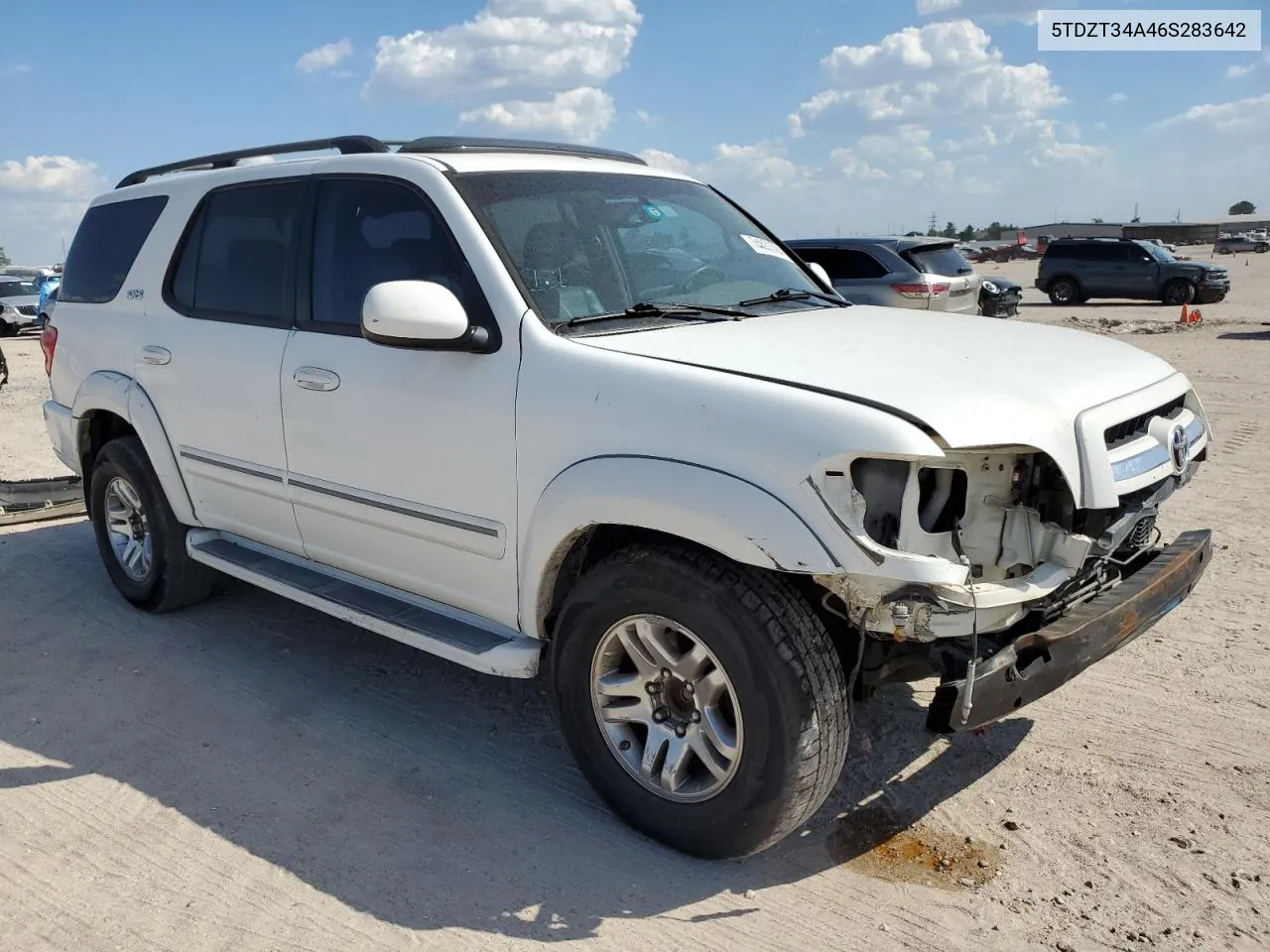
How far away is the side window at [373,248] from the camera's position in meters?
3.60

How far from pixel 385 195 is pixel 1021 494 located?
246 centimetres

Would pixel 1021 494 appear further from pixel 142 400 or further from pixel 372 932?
pixel 142 400

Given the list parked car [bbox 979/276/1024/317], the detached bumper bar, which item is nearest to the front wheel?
parked car [bbox 979/276/1024/317]

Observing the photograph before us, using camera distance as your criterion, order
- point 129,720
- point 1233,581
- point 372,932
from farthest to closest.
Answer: point 1233,581 → point 129,720 → point 372,932

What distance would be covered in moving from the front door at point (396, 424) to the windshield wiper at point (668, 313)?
→ 29cm

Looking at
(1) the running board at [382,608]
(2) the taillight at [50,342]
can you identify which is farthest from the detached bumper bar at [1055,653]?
(2) the taillight at [50,342]

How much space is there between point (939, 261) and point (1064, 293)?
48.6 ft

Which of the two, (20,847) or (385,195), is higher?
(385,195)

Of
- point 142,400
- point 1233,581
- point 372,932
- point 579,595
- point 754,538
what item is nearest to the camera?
point 754,538

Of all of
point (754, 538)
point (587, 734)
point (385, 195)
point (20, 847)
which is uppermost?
point (385, 195)

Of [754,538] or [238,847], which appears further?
[238,847]

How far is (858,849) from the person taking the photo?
3.28m

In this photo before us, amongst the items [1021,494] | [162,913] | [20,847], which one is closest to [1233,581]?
[1021,494]

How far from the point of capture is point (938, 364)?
10.2 feet
